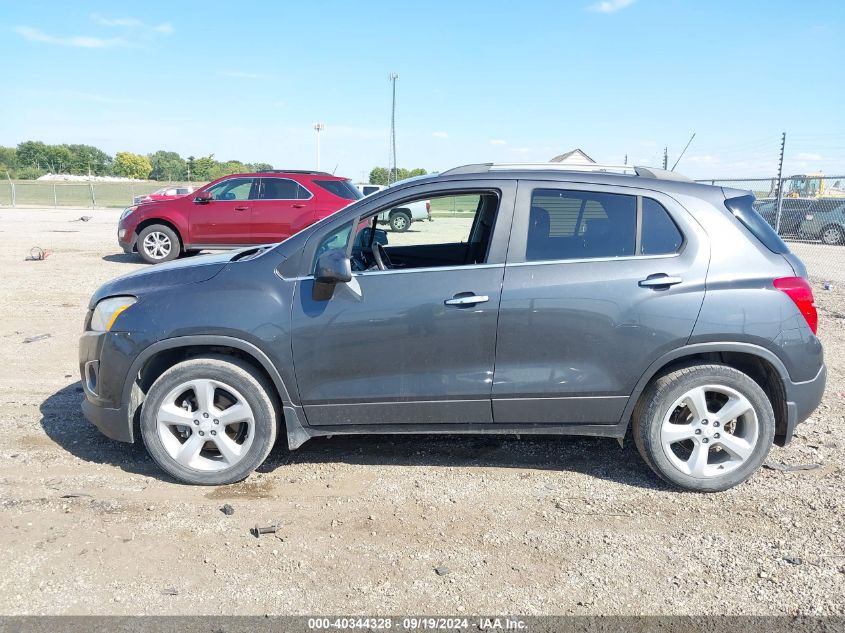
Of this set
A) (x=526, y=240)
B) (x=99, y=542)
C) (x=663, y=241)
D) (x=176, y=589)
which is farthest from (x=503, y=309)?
(x=99, y=542)

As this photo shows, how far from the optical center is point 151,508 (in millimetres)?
3764

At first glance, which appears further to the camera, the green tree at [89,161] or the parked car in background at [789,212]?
the green tree at [89,161]

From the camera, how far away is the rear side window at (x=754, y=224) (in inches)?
155

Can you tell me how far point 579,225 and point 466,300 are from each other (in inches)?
31.9

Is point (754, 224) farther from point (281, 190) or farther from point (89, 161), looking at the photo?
point (89, 161)

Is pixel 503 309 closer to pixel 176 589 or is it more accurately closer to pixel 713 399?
pixel 713 399

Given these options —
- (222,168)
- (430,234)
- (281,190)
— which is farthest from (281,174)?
(222,168)

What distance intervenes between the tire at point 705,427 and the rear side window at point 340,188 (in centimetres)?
1072

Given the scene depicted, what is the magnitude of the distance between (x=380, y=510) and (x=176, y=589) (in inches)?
45.2

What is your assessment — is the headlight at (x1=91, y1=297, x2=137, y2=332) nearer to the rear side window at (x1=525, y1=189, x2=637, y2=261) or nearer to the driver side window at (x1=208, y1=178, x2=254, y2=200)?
the rear side window at (x1=525, y1=189, x2=637, y2=261)

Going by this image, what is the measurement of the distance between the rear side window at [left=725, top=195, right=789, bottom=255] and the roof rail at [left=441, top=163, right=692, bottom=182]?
32cm

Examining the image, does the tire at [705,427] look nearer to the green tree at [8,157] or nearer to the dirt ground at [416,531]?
the dirt ground at [416,531]

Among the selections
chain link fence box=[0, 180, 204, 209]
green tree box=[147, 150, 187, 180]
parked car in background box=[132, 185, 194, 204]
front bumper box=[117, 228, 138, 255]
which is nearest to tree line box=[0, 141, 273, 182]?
green tree box=[147, 150, 187, 180]

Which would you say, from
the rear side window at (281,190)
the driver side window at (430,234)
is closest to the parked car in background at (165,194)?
the rear side window at (281,190)
